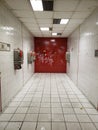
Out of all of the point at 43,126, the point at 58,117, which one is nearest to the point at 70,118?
the point at 58,117

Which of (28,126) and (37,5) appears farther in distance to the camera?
(37,5)

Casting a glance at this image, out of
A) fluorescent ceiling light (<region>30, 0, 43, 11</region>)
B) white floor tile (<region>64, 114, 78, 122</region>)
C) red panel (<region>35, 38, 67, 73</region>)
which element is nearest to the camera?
white floor tile (<region>64, 114, 78, 122</region>)

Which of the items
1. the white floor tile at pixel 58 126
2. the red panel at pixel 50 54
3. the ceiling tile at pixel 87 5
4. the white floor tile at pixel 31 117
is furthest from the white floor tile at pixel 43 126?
the red panel at pixel 50 54

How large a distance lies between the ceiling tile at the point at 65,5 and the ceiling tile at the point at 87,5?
0.17 meters

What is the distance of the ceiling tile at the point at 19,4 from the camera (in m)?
3.13

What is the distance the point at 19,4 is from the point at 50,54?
684 cm

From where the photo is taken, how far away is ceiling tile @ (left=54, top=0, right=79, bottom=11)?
3109 mm

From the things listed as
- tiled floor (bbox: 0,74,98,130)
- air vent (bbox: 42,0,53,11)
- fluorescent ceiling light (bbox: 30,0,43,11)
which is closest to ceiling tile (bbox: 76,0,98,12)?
air vent (bbox: 42,0,53,11)

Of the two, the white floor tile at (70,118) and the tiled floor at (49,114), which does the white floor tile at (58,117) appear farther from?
the white floor tile at (70,118)

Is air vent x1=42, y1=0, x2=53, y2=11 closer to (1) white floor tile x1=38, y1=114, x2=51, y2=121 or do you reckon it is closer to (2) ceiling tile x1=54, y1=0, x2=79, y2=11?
(2) ceiling tile x1=54, y1=0, x2=79, y2=11

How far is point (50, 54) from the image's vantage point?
10039 mm

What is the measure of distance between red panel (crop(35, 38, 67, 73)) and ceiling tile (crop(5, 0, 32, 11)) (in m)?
6.30

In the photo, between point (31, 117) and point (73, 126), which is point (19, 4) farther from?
point (73, 126)

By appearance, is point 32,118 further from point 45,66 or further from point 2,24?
point 45,66
